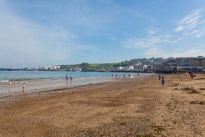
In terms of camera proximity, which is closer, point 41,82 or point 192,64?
point 41,82

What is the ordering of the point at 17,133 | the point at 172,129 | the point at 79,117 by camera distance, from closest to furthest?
the point at 172,129 → the point at 17,133 → the point at 79,117

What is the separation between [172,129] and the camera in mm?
6152

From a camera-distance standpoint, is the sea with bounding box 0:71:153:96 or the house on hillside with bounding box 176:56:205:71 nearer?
the sea with bounding box 0:71:153:96

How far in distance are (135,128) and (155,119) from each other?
1.70 metres

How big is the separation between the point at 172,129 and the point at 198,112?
3248mm

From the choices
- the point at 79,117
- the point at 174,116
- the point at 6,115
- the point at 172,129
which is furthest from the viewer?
the point at 6,115

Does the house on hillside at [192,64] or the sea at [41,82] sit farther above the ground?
the house on hillside at [192,64]

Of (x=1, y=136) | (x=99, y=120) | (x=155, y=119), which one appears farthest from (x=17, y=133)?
(x=155, y=119)

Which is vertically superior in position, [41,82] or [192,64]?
[192,64]

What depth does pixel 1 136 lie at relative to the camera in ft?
20.7

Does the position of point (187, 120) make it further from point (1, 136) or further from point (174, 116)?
point (1, 136)

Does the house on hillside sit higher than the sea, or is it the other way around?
the house on hillside

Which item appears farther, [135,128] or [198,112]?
[198,112]

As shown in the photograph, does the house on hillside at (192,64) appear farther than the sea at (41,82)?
Yes
